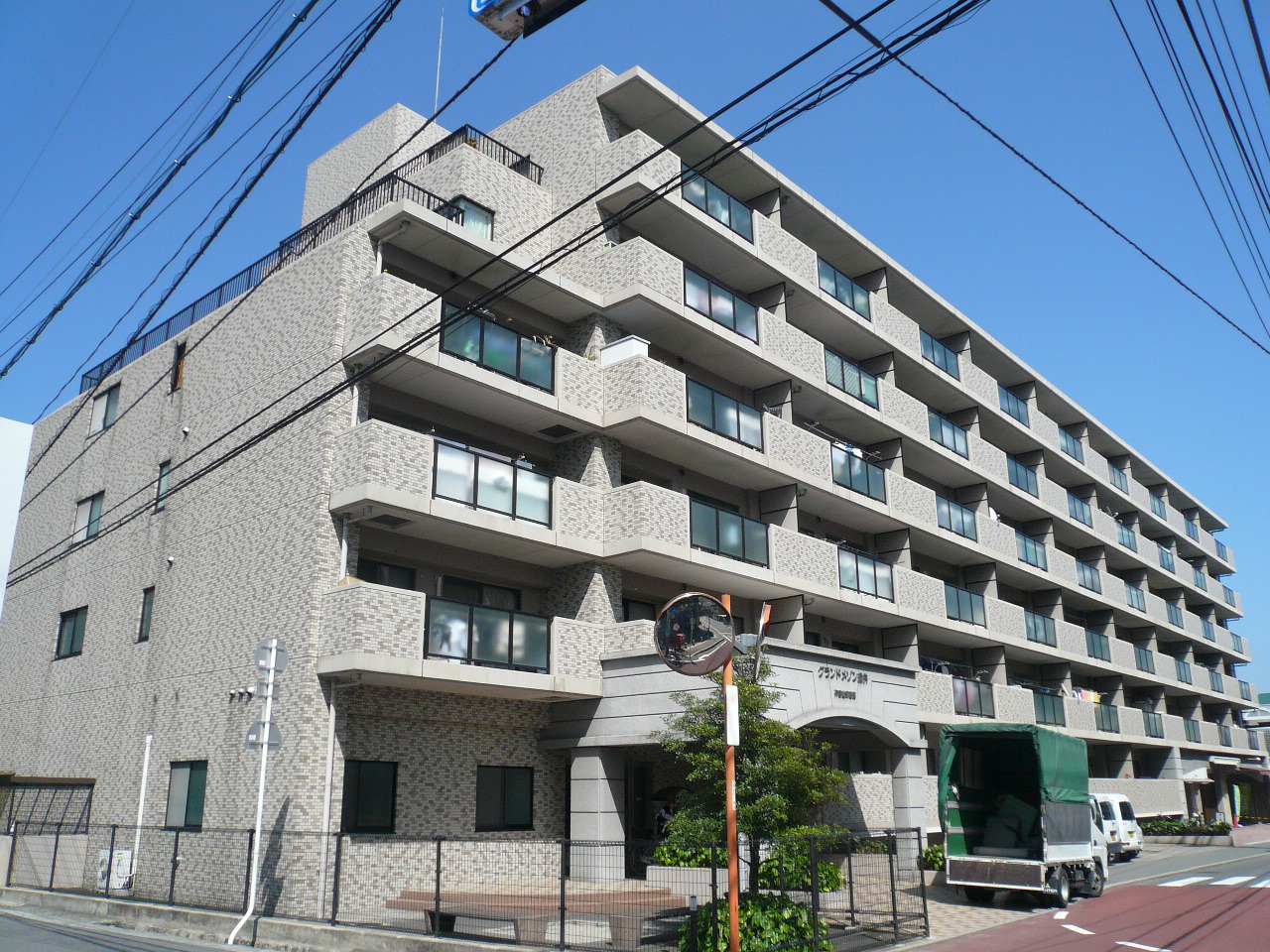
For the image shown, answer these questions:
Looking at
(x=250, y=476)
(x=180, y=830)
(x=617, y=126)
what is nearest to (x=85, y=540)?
(x=250, y=476)

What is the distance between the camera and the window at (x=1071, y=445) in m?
43.5

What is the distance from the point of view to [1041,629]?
36.6m

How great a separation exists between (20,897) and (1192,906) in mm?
22434

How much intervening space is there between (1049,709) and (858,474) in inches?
518

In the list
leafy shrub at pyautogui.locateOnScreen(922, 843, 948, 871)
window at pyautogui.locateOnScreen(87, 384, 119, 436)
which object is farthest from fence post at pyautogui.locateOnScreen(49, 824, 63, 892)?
leafy shrub at pyautogui.locateOnScreen(922, 843, 948, 871)

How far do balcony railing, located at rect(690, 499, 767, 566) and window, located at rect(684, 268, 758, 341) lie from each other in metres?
4.73

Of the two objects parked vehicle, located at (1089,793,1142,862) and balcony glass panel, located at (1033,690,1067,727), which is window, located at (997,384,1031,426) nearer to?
balcony glass panel, located at (1033,690,1067,727)

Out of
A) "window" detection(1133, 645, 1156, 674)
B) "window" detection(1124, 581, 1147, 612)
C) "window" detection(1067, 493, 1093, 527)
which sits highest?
"window" detection(1067, 493, 1093, 527)

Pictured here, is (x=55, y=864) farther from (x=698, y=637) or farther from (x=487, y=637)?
(x=698, y=637)

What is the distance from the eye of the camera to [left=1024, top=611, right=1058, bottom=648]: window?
35844 mm

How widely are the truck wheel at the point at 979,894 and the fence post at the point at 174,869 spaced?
14.6 metres

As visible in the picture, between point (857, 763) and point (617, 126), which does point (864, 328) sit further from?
point (857, 763)

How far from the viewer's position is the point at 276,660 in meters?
15.9

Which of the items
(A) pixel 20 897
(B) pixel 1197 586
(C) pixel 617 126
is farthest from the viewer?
(B) pixel 1197 586
